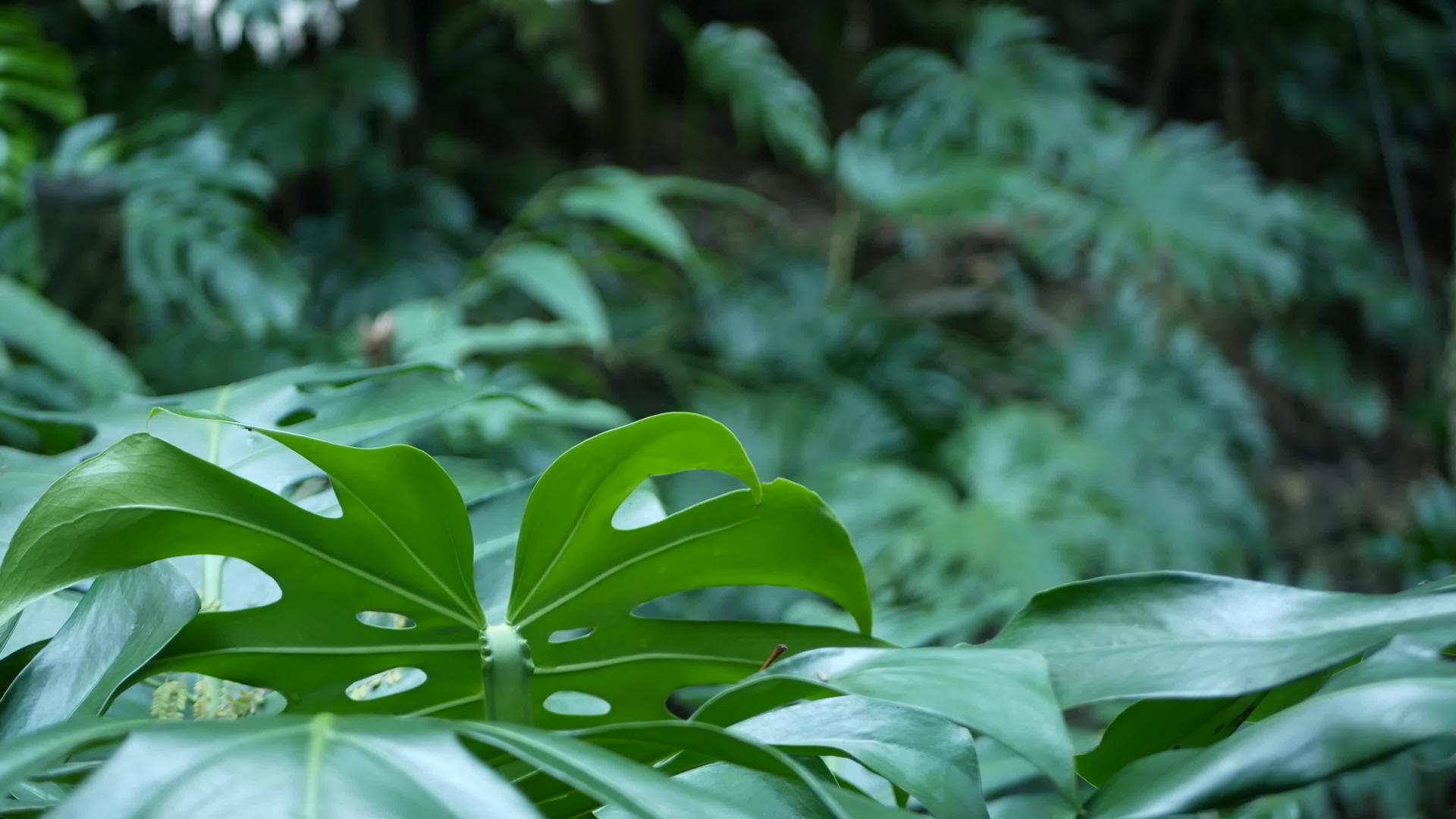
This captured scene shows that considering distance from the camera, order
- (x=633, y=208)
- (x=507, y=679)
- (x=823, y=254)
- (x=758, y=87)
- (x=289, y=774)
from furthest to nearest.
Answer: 1. (x=823, y=254)
2. (x=758, y=87)
3. (x=633, y=208)
4. (x=507, y=679)
5. (x=289, y=774)

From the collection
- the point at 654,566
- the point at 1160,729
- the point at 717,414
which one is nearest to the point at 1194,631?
the point at 1160,729

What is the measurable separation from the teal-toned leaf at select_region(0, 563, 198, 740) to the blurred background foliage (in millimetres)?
163

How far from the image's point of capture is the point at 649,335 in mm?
1663

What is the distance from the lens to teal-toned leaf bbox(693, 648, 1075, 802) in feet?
0.75

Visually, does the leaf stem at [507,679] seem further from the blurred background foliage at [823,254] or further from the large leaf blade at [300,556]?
the blurred background foliage at [823,254]

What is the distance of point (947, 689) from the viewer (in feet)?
0.81

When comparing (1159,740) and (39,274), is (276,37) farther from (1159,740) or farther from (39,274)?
(1159,740)

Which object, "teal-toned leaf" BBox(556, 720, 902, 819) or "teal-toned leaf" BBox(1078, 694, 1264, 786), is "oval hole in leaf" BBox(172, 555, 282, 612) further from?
"teal-toned leaf" BBox(1078, 694, 1264, 786)

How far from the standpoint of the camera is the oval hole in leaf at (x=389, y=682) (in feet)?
1.12

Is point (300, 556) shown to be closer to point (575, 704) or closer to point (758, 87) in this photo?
point (575, 704)

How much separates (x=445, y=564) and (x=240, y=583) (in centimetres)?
12

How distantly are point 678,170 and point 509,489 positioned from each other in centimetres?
228

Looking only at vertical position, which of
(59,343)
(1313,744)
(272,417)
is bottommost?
(1313,744)

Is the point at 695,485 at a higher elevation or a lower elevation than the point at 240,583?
higher
